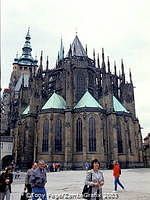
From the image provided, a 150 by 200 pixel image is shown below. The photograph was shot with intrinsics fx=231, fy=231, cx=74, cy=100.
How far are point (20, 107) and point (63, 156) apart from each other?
15.9 m

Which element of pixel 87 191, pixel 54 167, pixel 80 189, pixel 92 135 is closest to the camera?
pixel 87 191

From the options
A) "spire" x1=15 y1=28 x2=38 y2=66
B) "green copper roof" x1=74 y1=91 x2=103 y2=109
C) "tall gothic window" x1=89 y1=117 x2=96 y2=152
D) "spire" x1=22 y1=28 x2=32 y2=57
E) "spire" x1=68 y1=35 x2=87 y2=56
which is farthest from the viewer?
"spire" x1=22 y1=28 x2=32 y2=57

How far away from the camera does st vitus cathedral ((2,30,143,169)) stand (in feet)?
121

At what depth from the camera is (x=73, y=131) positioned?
37875mm

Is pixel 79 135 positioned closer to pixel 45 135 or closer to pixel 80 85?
pixel 45 135

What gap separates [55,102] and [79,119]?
220 inches

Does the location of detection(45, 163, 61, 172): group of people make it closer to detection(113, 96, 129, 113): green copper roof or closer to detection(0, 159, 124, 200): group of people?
detection(113, 96, 129, 113): green copper roof

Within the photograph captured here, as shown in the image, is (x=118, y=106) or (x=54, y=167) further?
(x=118, y=106)

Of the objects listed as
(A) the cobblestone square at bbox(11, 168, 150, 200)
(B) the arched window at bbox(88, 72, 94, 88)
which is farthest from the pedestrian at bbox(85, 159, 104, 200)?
(B) the arched window at bbox(88, 72, 94, 88)

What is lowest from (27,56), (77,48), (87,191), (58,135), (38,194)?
(38,194)

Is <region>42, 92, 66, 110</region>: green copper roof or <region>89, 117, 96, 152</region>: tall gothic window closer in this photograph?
<region>89, 117, 96, 152</region>: tall gothic window

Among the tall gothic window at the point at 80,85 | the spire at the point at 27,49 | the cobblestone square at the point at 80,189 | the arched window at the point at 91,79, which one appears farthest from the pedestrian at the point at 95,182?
the spire at the point at 27,49

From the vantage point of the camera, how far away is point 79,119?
38438mm

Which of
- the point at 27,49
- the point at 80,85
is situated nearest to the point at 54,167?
the point at 80,85
